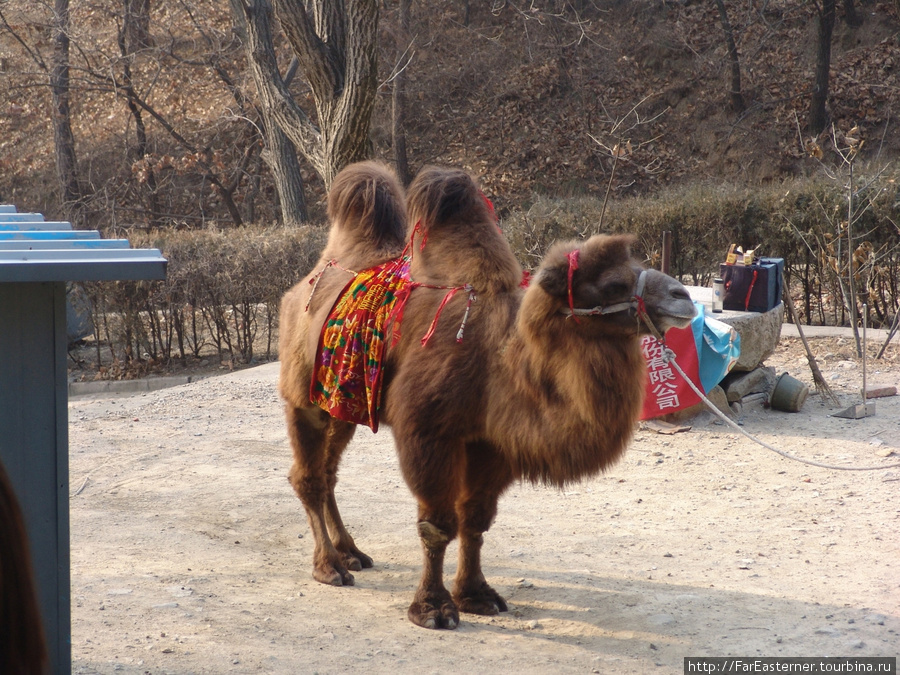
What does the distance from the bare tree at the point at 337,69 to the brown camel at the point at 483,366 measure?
18.1ft

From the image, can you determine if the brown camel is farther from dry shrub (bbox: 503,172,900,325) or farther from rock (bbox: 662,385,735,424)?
dry shrub (bbox: 503,172,900,325)

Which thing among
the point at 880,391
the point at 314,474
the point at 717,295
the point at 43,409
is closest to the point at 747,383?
the point at 717,295

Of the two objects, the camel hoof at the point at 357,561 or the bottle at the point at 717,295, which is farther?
the bottle at the point at 717,295

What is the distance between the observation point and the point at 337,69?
10.6 meters

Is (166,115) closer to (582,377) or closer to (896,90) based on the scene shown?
(896,90)

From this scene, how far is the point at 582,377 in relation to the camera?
392cm

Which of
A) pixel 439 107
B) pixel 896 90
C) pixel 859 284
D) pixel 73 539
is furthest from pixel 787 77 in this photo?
pixel 73 539

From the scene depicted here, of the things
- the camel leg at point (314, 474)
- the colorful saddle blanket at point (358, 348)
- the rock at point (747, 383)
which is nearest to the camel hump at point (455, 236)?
the colorful saddle blanket at point (358, 348)

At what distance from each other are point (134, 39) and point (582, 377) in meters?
18.9

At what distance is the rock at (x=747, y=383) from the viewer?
8.43 meters

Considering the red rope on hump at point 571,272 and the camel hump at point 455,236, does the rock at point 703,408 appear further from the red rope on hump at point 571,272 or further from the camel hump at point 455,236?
the red rope on hump at point 571,272

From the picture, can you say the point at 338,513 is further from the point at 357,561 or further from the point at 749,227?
the point at 749,227

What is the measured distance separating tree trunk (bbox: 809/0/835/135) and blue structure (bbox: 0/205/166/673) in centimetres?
2060

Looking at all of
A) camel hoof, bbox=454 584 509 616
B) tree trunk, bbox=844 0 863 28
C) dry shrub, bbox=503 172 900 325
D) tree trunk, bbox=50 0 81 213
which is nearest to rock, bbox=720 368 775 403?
dry shrub, bbox=503 172 900 325
